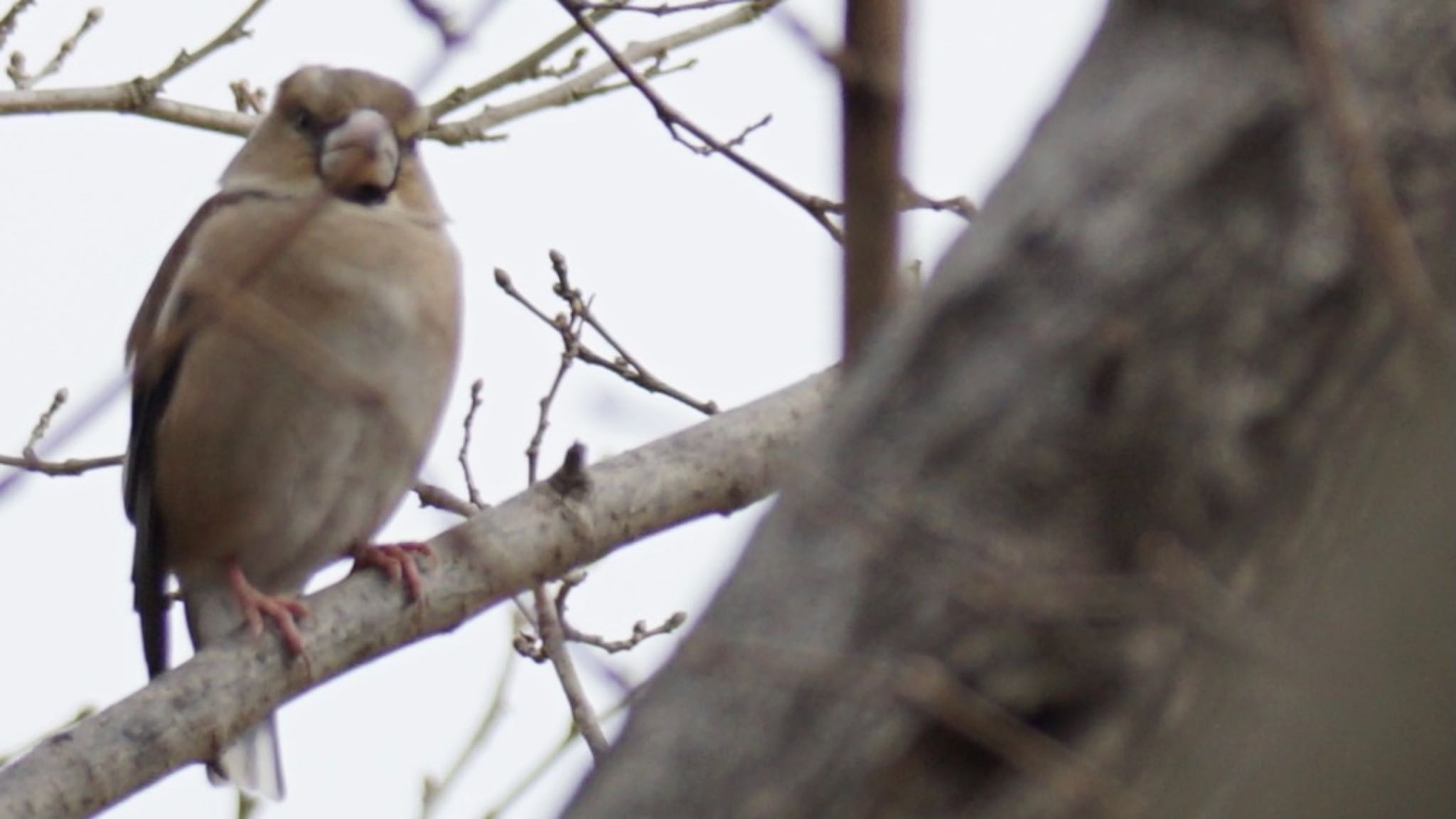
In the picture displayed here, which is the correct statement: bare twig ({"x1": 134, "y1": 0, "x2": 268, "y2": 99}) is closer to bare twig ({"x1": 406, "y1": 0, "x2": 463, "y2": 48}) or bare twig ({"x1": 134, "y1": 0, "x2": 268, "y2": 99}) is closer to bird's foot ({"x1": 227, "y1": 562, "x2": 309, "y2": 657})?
bird's foot ({"x1": 227, "y1": 562, "x2": 309, "y2": 657})

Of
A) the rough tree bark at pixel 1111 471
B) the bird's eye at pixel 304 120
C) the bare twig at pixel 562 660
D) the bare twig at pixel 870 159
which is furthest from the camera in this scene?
the bird's eye at pixel 304 120


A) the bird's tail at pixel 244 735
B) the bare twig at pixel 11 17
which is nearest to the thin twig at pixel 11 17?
the bare twig at pixel 11 17

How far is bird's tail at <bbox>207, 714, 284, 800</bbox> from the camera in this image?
184 inches

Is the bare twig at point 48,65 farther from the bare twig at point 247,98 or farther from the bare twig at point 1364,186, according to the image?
the bare twig at point 1364,186

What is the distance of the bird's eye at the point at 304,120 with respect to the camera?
5.05 meters

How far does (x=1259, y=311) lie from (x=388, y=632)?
102 inches

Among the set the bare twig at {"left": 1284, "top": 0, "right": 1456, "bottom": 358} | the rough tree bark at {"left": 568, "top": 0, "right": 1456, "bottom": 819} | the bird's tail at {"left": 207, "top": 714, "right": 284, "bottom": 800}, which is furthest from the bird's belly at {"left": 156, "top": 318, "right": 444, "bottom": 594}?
the bare twig at {"left": 1284, "top": 0, "right": 1456, "bottom": 358}

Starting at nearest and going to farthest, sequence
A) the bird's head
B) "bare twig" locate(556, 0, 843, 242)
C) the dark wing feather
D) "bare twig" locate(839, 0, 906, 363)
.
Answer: "bare twig" locate(839, 0, 906, 363)
"bare twig" locate(556, 0, 843, 242)
the dark wing feather
the bird's head

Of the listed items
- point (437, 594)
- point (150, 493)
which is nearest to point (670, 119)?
point (437, 594)

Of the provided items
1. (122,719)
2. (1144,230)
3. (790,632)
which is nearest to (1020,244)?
(1144,230)

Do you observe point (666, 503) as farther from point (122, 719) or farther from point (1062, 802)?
point (1062, 802)

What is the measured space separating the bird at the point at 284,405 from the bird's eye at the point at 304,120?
11cm

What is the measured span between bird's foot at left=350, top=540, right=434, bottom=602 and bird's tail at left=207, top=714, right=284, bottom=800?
92cm

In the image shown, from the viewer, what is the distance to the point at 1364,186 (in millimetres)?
1220
